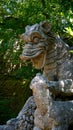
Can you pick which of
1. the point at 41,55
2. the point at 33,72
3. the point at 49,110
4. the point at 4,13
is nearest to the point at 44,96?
the point at 49,110

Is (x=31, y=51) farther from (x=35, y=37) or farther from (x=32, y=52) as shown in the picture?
(x=35, y=37)

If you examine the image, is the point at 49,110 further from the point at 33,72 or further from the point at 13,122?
the point at 33,72

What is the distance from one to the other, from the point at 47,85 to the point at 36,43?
564 mm

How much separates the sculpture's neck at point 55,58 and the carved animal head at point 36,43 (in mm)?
120

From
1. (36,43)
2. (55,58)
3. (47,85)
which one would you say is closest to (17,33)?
(55,58)

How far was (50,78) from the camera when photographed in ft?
14.8

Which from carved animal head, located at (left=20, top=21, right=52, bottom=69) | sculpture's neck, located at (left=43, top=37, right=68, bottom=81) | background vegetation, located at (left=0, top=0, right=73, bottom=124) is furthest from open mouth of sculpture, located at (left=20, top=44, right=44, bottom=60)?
background vegetation, located at (left=0, top=0, right=73, bottom=124)

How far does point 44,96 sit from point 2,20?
6.23m

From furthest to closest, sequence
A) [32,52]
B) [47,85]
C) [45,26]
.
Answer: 1. [45,26]
2. [32,52]
3. [47,85]

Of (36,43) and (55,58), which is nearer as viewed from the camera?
(36,43)

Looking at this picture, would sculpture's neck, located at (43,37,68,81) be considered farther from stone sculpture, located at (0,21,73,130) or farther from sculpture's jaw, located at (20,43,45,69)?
sculpture's jaw, located at (20,43,45,69)

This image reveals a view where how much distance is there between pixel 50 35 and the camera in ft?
14.6

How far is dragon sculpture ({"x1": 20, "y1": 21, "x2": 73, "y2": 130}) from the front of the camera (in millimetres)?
4016

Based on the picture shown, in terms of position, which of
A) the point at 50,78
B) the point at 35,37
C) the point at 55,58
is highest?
the point at 35,37
